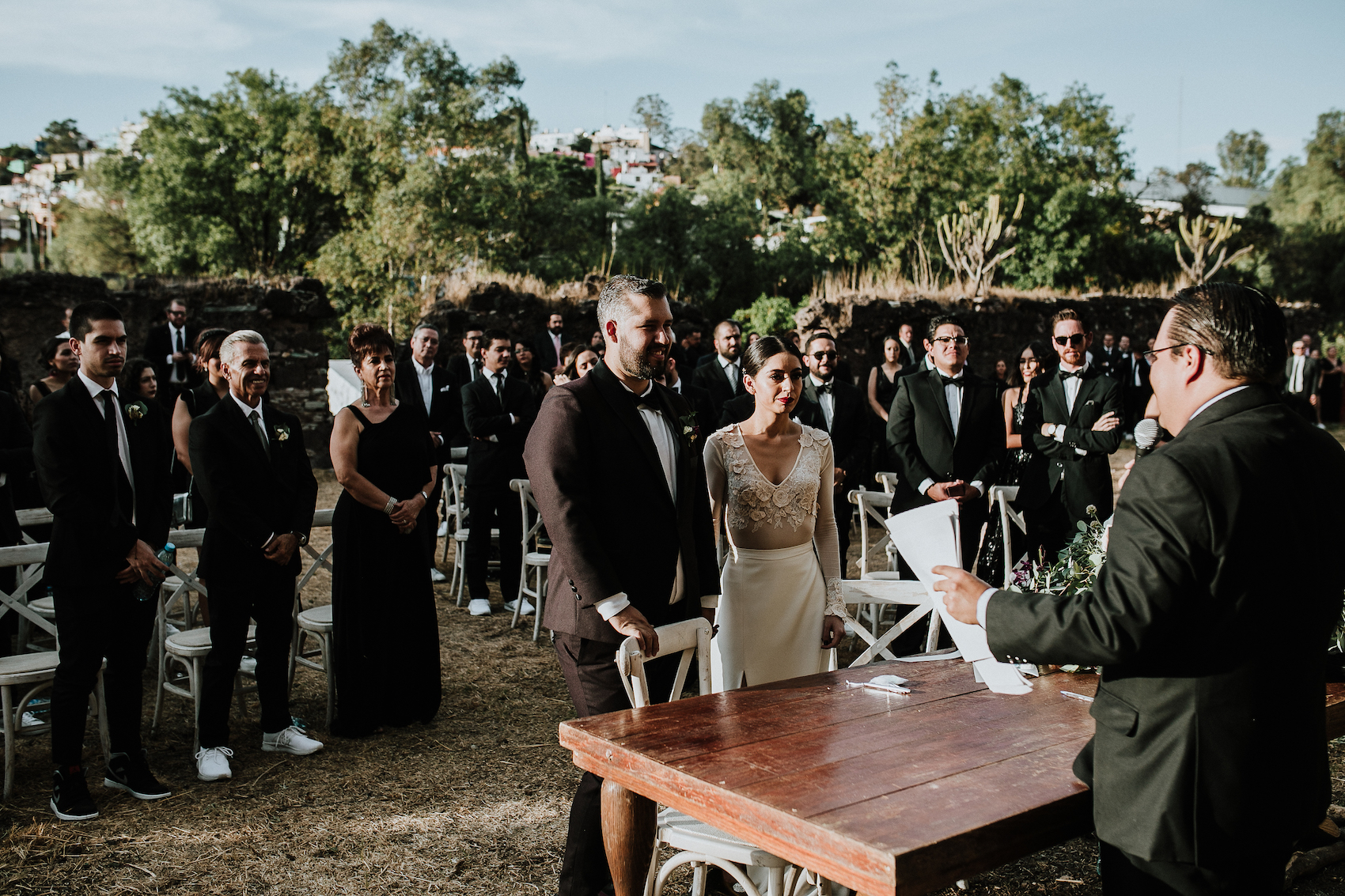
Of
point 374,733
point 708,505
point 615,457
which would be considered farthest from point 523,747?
point 615,457

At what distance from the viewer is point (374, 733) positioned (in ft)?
16.2

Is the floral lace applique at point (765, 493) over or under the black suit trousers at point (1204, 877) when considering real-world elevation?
over

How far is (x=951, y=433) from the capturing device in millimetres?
5801

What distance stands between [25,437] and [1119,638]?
6.34 metres

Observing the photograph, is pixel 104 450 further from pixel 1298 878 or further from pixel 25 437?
pixel 1298 878

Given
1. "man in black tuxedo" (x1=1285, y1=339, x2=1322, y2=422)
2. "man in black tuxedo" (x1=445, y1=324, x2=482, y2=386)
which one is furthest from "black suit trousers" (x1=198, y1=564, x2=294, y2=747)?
"man in black tuxedo" (x1=1285, y1=339, x2=1322, y2=422)

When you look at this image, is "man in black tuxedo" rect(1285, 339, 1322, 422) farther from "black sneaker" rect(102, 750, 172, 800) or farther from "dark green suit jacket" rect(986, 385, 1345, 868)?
"black sneaker" rect(102, 750, 172, 800)

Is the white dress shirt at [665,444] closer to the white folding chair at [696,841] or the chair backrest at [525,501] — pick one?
the white folding chair at [696,841]

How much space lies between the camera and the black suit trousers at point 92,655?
386 centimetres

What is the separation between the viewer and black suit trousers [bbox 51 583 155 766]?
152 inches

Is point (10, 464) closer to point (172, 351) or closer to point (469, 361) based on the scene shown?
point (469, 361)

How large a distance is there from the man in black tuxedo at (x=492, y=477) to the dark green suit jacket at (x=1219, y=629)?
5.90 meters

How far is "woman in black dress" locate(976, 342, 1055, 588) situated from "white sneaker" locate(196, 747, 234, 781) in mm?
4400

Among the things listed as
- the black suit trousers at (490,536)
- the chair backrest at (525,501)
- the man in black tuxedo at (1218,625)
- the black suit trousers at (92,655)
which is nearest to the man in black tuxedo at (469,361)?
the black suit trousers at (490,536)
